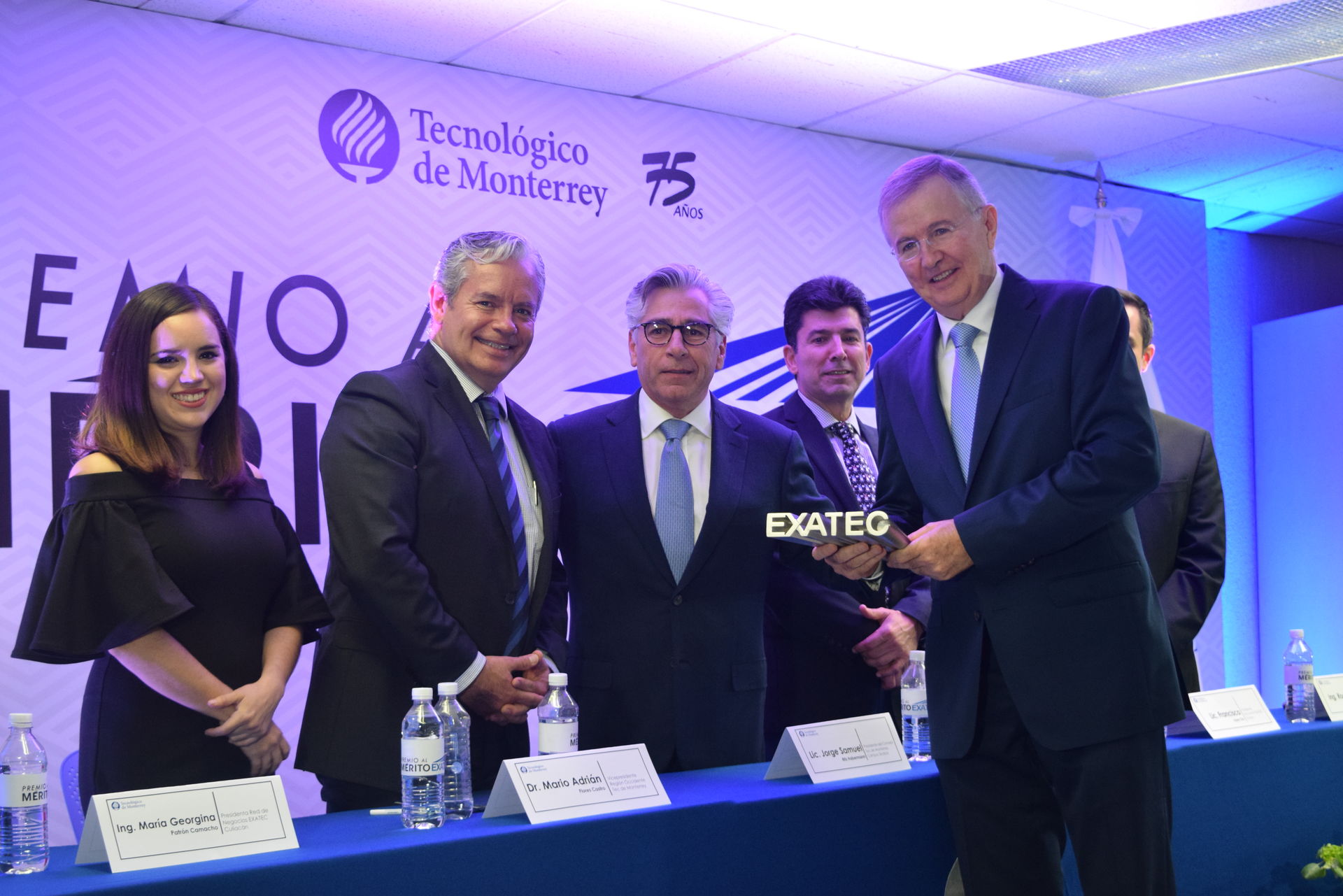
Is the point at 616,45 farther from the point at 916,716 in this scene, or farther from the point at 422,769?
the point at 422,769

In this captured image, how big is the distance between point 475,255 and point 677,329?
1.69ft

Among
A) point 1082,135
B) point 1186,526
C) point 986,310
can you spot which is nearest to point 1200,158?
point 1082,135

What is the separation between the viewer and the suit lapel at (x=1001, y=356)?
2.19 m

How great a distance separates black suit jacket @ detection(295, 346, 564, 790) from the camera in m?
2.38

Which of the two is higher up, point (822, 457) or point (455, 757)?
point (822, 457)

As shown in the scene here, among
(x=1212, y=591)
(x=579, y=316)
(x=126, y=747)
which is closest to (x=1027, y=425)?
(x=1212, y=591)

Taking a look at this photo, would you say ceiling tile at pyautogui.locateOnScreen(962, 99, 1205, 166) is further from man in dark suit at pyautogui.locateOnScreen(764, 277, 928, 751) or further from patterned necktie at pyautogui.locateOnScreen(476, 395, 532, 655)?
patterned necktie at pyautogui.locateOnScreen(476, 395, 532, 655)

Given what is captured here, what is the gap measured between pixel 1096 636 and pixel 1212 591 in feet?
5.00

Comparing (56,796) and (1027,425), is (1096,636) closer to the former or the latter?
(1027,425)

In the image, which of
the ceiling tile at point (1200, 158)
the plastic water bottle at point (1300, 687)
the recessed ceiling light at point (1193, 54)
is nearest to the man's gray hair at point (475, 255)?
the plastic water bottle at point (1300, 687)

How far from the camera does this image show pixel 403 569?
93.6 inches

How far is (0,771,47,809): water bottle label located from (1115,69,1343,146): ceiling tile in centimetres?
508

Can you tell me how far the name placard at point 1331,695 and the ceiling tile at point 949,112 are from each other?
2.98m

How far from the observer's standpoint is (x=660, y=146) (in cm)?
540
